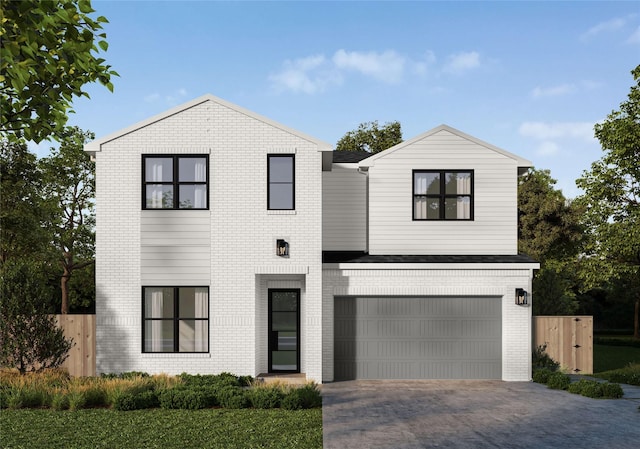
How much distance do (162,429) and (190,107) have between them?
28.9 ft

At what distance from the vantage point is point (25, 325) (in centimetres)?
1473

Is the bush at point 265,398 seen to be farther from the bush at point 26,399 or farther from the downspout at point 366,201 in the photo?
the downspout at point 366,201

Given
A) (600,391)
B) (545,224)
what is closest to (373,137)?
(545,224)

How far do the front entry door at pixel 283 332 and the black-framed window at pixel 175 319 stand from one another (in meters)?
1.94

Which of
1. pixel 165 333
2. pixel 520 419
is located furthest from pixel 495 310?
pixel 165 333

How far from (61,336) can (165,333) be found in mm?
2606

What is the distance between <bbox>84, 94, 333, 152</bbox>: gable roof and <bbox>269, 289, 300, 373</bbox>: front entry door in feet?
14.1

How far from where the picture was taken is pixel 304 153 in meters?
15.8

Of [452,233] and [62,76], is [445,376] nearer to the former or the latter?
[452,233]

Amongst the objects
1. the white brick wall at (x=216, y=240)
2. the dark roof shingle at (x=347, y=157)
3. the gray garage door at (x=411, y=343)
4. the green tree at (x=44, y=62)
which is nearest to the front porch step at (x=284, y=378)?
the white brick wall at (x=216, y=240)

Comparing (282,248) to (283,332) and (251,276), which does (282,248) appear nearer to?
(251,276)

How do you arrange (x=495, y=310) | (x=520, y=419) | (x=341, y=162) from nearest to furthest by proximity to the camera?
1. (x=520, y=419)
2. (x=495, y=310)
3. (x=341, y=162)

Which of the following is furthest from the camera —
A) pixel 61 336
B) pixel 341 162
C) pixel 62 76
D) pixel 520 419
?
pixel 341 162

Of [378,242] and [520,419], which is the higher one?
[378,242]
